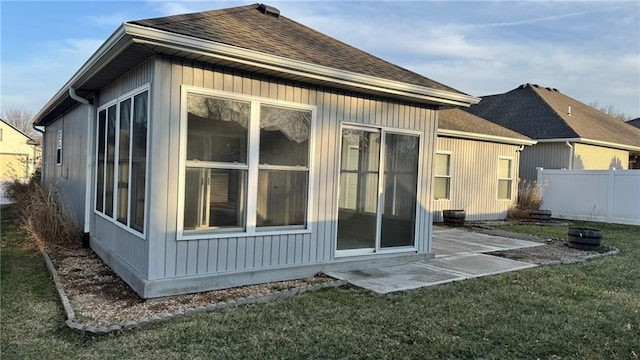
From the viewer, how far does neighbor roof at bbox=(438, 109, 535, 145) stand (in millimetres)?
12802

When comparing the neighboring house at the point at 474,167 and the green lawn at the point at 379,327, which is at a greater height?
the neighboring house at the point at 474,167

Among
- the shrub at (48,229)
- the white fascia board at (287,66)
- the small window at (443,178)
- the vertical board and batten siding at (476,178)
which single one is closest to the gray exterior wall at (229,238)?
the white fascia board at (287,66)

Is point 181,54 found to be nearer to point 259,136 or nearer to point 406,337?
point 259,136

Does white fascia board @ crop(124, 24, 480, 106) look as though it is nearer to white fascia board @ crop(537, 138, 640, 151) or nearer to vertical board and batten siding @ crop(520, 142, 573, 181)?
white fascia board @ crop(537, 138, 640, 151)

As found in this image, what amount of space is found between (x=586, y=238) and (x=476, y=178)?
17.4 ft

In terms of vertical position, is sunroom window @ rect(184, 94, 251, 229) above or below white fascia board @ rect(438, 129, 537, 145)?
below

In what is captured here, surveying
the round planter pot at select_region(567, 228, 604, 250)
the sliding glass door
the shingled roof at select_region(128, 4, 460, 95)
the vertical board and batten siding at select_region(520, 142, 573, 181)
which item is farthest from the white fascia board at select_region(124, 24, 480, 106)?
the vertical board and batten siding at select_region(520, 142, 573, 181)

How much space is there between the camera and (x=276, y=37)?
616cm

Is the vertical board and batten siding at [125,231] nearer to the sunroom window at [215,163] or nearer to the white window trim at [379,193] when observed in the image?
the sunroom window at [215,163]

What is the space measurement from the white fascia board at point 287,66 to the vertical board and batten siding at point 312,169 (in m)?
0.31

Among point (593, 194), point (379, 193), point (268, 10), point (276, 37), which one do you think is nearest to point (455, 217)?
point (593, 194)

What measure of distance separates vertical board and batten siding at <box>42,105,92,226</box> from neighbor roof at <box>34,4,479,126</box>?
141 cm

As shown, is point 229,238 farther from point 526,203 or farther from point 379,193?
point 526,203

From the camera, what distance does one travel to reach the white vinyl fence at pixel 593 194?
13836mm
